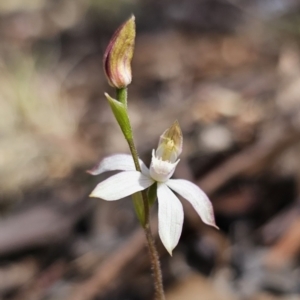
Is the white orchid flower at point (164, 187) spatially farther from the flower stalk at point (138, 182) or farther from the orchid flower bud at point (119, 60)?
the orchid flower bud at point (119, 60)

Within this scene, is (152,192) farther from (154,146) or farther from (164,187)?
(154,146)

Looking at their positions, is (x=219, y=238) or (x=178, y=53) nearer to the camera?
(x=219, y=238)

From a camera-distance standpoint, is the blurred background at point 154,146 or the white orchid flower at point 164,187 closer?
the white orchid flower at point 164,187

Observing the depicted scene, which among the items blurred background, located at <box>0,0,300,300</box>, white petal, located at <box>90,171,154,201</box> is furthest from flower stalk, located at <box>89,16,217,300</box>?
blurred background, located at <box>0,0,300,300</box>

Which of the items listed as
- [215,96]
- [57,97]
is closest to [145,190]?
[215,96]

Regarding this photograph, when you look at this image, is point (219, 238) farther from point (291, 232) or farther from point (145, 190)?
point (145, 190)

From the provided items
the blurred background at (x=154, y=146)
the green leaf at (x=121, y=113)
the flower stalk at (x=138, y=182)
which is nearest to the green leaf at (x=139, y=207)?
the flower stalk at (x=138, y=182)

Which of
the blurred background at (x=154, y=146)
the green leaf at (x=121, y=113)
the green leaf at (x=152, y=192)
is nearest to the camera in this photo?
the green leaf at (x=121, y=113)
